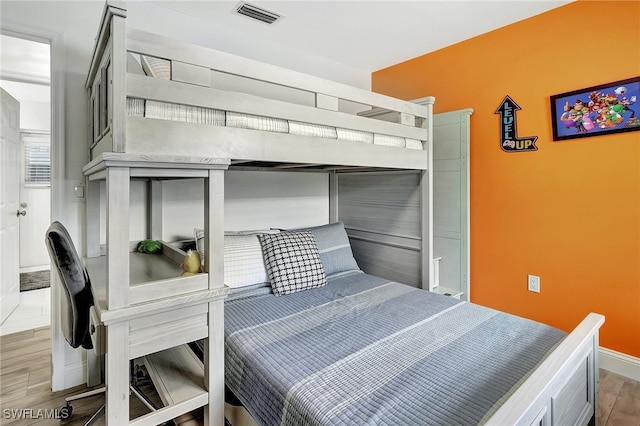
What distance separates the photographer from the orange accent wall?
204cm

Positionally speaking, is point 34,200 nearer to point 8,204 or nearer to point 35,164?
point 35,164

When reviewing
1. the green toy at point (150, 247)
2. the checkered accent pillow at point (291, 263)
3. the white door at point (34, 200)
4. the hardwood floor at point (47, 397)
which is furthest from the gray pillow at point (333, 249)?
the white door at point (34, 200)

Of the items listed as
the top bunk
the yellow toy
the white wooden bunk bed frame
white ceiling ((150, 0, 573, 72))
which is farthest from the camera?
white ceiling ((150, 0, 573, 72))

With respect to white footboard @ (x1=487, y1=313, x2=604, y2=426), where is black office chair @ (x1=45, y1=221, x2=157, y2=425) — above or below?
above

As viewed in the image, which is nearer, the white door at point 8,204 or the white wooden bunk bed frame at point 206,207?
the white wooden bunk bed frame at point 206,207

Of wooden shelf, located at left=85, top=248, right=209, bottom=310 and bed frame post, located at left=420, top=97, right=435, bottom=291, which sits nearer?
wooden shelf, located at left=85, top=248, right=209, bottom=310

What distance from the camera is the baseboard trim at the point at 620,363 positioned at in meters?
2.04

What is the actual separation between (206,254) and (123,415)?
59 cm

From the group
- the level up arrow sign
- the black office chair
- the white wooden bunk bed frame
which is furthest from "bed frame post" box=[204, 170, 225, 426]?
the level up arrow sign

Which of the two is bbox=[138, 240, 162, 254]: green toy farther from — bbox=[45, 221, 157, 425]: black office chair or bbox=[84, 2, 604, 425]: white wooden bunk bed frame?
bbox=[45, 221, 157, 425]: black office chair

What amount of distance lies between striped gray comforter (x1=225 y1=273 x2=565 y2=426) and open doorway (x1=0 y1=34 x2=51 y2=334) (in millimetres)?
2497

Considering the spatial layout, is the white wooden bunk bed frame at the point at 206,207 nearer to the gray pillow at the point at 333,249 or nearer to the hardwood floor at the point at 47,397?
the hardwood floor at the point at 47,397

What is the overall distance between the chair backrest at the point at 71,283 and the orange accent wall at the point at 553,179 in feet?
8.49

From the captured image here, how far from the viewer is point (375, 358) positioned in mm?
1309
